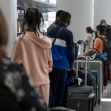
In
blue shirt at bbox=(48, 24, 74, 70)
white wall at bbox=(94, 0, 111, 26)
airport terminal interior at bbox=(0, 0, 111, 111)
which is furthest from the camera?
white wall at bbox=(94, 0, 111, 26)

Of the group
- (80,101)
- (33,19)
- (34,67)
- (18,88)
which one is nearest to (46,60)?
(34,67)

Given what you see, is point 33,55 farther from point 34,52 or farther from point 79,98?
point 79,98

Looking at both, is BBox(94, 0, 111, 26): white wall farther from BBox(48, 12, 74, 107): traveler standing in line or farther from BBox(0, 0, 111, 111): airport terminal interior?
BBox(48, 12, 74, 107): traveler standing in line

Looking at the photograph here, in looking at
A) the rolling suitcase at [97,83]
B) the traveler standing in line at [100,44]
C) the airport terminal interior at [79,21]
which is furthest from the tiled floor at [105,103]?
the traveler standing in line at [100,44]

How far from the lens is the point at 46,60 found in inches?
198

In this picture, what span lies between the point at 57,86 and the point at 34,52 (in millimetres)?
1464

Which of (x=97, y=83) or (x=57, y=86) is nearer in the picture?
(x=57, y=86)

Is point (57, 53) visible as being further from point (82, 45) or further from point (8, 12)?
point (82, 45)

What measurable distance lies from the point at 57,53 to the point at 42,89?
1.19 meters

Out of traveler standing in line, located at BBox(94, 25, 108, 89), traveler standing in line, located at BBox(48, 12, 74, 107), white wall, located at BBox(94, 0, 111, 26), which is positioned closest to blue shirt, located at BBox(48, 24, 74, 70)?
traveler standing in line, located at BBox(48, 12, 74, 107)

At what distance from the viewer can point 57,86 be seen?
20.6ft

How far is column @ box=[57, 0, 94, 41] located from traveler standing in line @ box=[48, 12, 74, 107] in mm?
5202

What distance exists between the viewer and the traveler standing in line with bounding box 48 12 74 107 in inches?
236

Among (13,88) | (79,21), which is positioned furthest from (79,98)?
(79,21)
